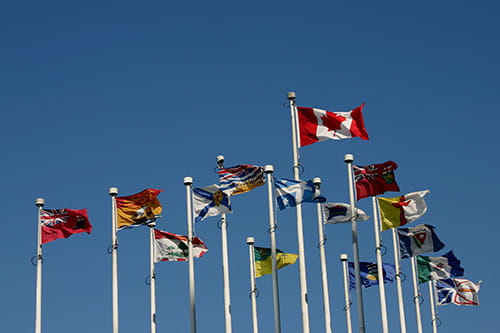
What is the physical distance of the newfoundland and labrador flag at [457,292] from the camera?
48.9 m

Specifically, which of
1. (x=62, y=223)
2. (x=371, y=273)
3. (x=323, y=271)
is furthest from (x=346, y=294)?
(x=62, y=223)

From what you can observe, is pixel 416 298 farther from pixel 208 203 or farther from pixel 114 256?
pixel 114 256

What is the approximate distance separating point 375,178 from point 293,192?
509 centimetres

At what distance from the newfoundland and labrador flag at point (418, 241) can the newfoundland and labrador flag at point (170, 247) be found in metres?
9.86

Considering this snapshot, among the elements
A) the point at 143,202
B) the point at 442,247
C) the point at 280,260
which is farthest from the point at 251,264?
the point at 442,247

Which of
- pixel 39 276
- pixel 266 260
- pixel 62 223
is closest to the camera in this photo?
pixel 39 276

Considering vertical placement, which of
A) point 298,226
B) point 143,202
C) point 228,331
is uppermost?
point 143,202

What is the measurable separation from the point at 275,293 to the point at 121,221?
28.0 ft

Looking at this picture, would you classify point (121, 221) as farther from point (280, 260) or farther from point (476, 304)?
point (476, 304)

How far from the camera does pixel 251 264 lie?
41.8 meters

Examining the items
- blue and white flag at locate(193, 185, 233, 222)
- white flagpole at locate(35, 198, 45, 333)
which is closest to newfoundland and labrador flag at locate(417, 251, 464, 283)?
blue and white flag at locate(193, 185, 233, 222)

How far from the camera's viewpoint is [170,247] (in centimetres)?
4094

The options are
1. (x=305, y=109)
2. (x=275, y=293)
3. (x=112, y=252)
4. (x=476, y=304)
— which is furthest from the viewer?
(x=476, y=304)

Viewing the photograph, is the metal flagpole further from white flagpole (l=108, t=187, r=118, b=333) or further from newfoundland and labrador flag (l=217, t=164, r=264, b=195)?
white flagpole (l=108, t=187, r=118, b=333)
